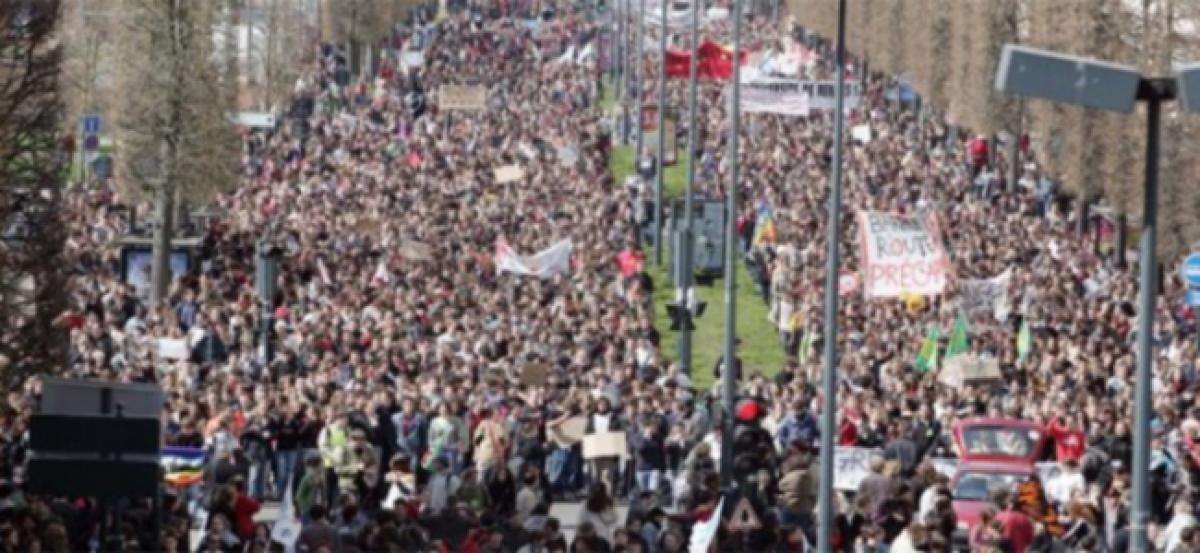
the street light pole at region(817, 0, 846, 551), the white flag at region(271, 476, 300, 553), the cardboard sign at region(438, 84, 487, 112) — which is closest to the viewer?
the white flag at region(271, 476, 300, 553)

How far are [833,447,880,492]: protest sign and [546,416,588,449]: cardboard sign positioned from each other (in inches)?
131

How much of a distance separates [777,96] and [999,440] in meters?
17.3

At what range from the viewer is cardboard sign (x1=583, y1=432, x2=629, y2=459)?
1449 inches

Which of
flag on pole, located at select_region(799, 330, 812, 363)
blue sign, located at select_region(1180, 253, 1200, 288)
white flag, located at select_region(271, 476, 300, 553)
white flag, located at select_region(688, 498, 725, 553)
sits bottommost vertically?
flag on pole, located at select_region(799, 330, 812, 363)

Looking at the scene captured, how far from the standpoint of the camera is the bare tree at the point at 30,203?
116 feet

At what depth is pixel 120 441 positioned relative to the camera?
80.5 ft

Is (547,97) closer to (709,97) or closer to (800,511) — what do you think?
(709,97)

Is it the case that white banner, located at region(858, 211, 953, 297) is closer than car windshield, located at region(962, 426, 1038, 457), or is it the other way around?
car windshield, located at region(962, 426, 1038, 457)

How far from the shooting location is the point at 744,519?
96.6 ft

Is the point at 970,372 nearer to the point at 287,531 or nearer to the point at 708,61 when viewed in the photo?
the point at 287,531

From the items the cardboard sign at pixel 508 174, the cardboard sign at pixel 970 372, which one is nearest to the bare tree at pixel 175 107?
the cardboard sign at pixel 508 174

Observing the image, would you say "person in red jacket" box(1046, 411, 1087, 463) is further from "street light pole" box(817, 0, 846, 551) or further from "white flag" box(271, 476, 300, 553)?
"white flag" box(271, 476, 300, 553)

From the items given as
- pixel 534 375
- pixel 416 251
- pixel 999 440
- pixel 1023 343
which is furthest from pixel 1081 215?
pixel 999 440

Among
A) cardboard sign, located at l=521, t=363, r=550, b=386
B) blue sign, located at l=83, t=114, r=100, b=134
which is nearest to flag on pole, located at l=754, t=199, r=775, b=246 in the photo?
blue sign, located at l=83, t=114, r=100, b=134
